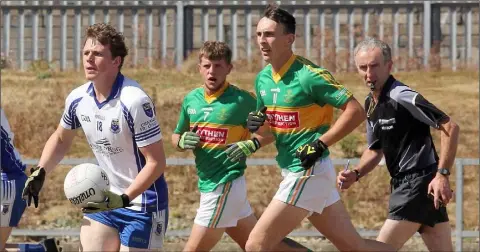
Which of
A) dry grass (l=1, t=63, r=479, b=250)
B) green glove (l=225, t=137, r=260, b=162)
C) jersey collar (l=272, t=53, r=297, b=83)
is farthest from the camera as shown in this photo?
dry grass (l=1, t=63, r=479, b=250)

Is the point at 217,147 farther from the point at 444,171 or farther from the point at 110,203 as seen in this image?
the point at 110,203

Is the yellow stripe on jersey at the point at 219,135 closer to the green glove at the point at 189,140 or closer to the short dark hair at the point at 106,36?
the green glove at the point at 189,140

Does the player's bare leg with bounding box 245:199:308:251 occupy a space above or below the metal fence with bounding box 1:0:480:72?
below

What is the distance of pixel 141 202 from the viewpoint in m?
8.83

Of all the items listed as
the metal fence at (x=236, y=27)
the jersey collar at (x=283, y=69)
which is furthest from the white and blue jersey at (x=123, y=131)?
the metal fence at (x=236, y=27)

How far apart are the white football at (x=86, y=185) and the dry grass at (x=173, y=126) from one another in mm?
6959

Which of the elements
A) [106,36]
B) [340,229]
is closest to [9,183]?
[106,36]

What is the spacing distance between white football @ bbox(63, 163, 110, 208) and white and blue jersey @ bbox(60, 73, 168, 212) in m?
0.18

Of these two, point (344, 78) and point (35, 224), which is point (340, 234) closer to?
point (35, 224)

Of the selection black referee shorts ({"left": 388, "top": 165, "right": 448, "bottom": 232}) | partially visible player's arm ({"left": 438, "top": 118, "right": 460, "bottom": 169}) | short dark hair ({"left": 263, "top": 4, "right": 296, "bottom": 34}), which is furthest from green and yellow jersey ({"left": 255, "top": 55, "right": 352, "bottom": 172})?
partially visible player's arm ({"left": 438, "top": 118, "right": 460, "bottom": 169})

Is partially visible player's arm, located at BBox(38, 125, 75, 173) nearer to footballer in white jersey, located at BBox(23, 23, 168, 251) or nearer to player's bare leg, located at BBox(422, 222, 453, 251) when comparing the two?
footballer in white jersey, located at BBox(23, 23, 168, 251)

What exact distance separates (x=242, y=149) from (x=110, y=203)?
81.9 inches

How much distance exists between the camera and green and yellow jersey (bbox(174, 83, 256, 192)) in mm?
10844

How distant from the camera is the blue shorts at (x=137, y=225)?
8742 millimetres
